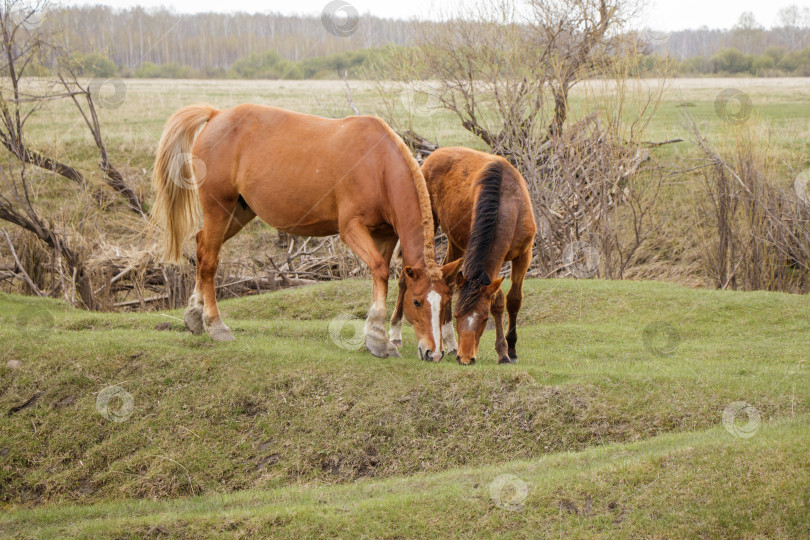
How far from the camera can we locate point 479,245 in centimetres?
780

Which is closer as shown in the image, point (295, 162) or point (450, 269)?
point (450, 269)

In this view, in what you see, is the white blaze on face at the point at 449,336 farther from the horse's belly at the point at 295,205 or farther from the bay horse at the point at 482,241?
the horse's belly at the point at 295,205

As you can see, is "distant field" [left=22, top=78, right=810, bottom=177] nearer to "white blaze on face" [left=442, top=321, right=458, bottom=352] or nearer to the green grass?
"white blaze on face" [left=442, top=321, right=458, bottom=352]

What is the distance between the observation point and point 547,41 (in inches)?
698

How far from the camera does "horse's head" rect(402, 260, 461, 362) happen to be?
7.45 m

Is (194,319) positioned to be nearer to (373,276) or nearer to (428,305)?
(373,276)

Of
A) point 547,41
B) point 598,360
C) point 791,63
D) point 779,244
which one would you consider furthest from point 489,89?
point 791,63

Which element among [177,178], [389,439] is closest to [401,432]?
[389,439]

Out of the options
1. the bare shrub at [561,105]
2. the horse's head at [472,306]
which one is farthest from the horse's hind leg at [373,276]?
the bare shrub at [561,105]

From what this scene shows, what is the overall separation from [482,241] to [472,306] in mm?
714

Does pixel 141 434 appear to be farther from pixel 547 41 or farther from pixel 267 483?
pixel 547 41

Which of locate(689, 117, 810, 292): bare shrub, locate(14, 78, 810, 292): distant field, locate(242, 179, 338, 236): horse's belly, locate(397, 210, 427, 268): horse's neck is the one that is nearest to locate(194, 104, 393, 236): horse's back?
locate(242, 179, 338, 236): horse's belly

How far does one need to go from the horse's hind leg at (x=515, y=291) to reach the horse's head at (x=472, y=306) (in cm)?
69

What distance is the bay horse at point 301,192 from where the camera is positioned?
788 centimetres
